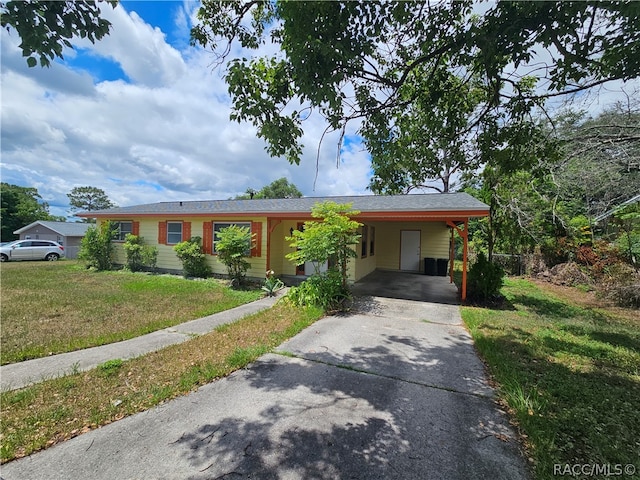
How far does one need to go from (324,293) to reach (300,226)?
473 cm

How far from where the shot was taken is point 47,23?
6.16 ft

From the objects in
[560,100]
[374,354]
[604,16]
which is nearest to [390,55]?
[604,16]

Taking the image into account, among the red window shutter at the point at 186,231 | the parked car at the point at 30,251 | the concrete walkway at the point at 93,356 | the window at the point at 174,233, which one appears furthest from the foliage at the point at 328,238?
the parked car at the point at 30,251

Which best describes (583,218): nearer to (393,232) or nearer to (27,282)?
(393,232)

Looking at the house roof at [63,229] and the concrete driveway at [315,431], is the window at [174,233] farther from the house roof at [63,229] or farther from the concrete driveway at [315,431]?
the house roof at [63,229]

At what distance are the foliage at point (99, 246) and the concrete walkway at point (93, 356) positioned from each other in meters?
9.89

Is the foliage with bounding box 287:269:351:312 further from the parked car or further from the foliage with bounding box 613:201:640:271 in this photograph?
the parked car

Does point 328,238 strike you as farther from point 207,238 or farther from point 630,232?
point 630,232

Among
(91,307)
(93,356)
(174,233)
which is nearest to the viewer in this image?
(93,356)

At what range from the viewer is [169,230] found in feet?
40.4

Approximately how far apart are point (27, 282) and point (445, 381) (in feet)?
43.8

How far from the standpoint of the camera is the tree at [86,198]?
53.0 meters

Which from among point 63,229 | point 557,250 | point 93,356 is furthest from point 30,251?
point 557,250

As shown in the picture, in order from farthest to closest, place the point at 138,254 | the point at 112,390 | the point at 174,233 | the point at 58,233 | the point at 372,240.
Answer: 1. the point at 58,233
2. the point at 372,240
3. the point at 138,254
4. the point at 174,233
5. the point at 112,390
